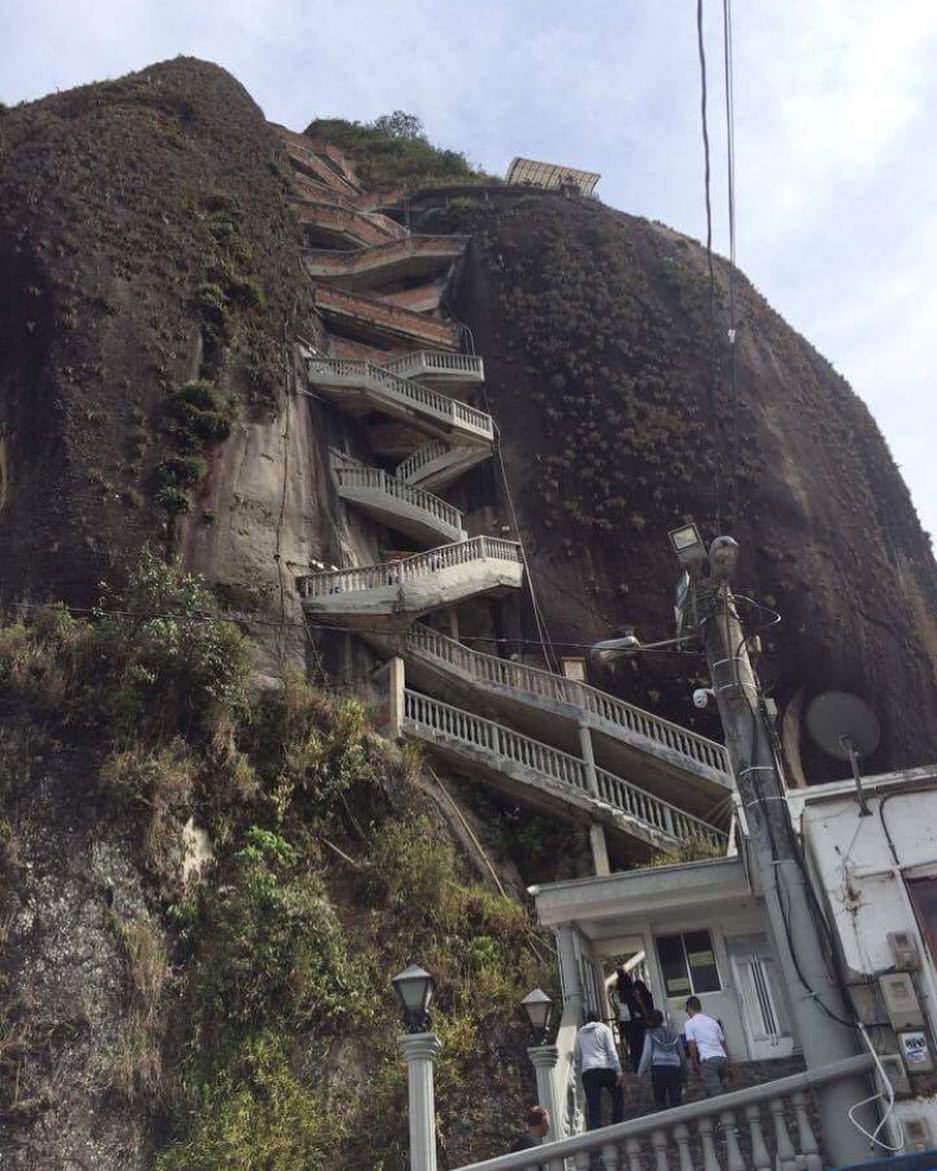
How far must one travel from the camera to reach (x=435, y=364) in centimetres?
2858

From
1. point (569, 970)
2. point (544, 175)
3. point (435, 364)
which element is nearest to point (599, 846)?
point (569, 970)

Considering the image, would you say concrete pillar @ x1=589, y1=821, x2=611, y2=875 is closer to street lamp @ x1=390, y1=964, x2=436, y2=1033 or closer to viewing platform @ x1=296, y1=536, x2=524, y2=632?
viewing platform @ x1=296, y1=536, x2=524, y2=632

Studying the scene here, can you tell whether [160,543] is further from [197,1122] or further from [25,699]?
[197,1122]

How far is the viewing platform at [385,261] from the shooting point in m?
32.5

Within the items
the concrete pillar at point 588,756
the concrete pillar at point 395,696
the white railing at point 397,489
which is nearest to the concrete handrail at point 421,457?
the white railing at point 397,489

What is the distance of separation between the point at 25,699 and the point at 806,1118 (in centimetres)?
1218

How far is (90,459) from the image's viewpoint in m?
20.8

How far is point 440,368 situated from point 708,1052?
837 inches

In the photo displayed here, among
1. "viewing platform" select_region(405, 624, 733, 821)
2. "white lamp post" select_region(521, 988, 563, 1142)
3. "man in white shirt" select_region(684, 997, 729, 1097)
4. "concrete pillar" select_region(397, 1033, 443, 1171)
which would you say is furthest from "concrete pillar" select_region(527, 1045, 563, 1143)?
"viewing platform" select_region(405, 624, 733, 821)

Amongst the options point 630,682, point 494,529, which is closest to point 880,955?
point 630,682

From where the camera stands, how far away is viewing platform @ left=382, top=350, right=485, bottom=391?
1114 inches

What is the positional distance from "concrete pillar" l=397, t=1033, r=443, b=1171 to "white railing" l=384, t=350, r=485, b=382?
2132cm

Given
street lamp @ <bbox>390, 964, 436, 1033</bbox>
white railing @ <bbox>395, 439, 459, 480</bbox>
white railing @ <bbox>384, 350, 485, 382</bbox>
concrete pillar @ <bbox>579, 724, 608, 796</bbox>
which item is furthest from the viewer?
white railing @ <bbox>384, 350, 485, 382</bbox>

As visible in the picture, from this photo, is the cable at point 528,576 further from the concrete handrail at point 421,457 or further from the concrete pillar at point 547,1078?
the concrete pillar at point 547,1078
